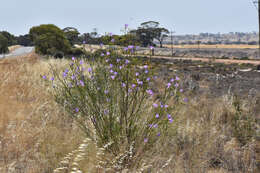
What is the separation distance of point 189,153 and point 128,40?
189cm

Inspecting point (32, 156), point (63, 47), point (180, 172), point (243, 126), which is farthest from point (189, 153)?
point (63, 47)

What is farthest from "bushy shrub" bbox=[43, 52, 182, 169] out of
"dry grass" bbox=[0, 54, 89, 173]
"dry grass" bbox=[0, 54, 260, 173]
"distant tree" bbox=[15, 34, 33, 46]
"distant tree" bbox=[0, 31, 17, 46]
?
"distant tree" bbox=[15, 34, 33, 46]

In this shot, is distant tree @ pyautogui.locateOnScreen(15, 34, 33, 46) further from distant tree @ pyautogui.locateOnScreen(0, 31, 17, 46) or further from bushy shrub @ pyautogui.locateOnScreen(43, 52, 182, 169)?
bushy shrub @ pyautogui.locateOnScreen(43, 52, 182, 169)

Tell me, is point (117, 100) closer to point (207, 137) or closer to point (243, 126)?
point (207, 137)

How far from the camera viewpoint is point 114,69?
3746 mm

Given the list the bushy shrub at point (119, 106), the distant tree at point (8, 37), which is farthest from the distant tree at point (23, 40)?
the bushy shrub at point (119, 106)

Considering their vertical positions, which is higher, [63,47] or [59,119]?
[63,47]

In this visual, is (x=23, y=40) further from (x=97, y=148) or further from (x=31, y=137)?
(x=97, y=148)

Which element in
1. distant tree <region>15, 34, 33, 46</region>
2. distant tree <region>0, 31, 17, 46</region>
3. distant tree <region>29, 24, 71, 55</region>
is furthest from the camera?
distant tree <region>15, 34, 33, 46</region>

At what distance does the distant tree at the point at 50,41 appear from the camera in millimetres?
30527

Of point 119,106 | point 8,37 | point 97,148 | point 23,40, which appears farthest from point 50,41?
point 23,40

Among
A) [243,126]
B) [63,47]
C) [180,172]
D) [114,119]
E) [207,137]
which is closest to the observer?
[180,172]

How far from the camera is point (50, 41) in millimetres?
31453

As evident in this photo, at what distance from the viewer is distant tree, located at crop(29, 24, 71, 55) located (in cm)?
3053
